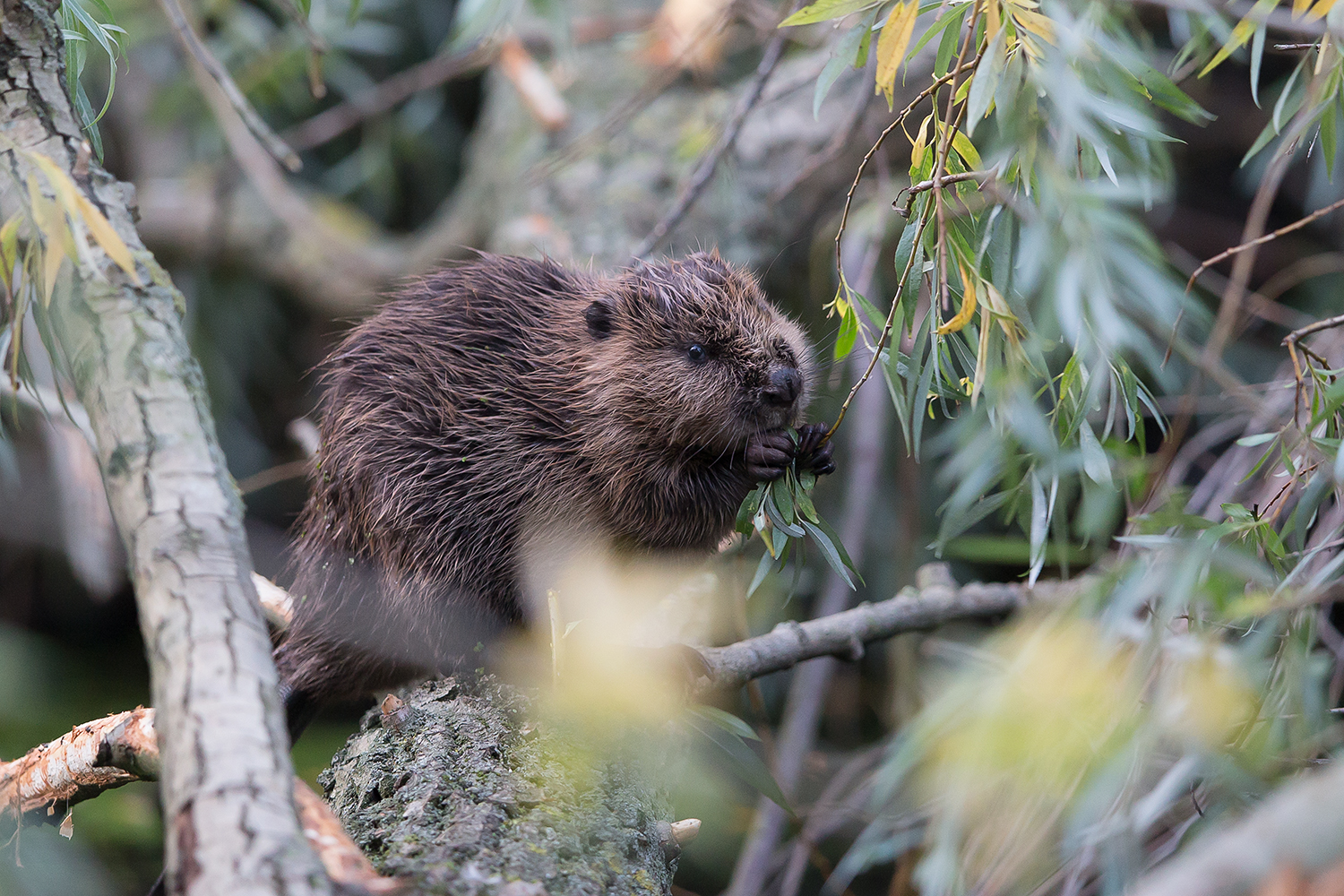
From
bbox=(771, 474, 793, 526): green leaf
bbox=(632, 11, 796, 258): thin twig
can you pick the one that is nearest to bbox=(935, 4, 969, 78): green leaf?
bbox=(771, 474, 793, 526): green leaf

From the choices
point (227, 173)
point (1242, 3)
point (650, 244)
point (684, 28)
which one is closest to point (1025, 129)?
point (650, 244)

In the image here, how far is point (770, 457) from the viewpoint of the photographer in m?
1.96

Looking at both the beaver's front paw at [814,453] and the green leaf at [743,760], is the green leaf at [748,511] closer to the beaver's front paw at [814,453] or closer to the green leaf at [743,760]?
the beaver's front paw at [814,453]

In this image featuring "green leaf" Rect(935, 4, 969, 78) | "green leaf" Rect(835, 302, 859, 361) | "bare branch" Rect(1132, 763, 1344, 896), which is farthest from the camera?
"green leaf" Rect(835, 302, 859, 361)

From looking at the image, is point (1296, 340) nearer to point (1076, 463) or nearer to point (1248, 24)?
point (1076, 463)

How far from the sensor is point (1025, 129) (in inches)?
50.9

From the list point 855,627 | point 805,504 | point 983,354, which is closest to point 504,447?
point 805,504

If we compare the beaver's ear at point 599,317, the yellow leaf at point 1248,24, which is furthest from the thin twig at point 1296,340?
the beaver's ear at point 599,317

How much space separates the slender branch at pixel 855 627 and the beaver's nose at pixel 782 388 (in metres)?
0.47

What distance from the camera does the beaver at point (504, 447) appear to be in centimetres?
207

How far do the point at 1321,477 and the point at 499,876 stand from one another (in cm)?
127

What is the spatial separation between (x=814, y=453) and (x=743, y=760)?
58 centimetres

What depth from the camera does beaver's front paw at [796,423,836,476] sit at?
1.99m

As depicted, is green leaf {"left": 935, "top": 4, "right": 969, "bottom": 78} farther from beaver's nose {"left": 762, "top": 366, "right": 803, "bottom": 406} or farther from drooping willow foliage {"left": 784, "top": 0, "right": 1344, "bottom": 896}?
beaver's nose {"left": 762, "top": 366, "right": 803, "bottom": 406}
